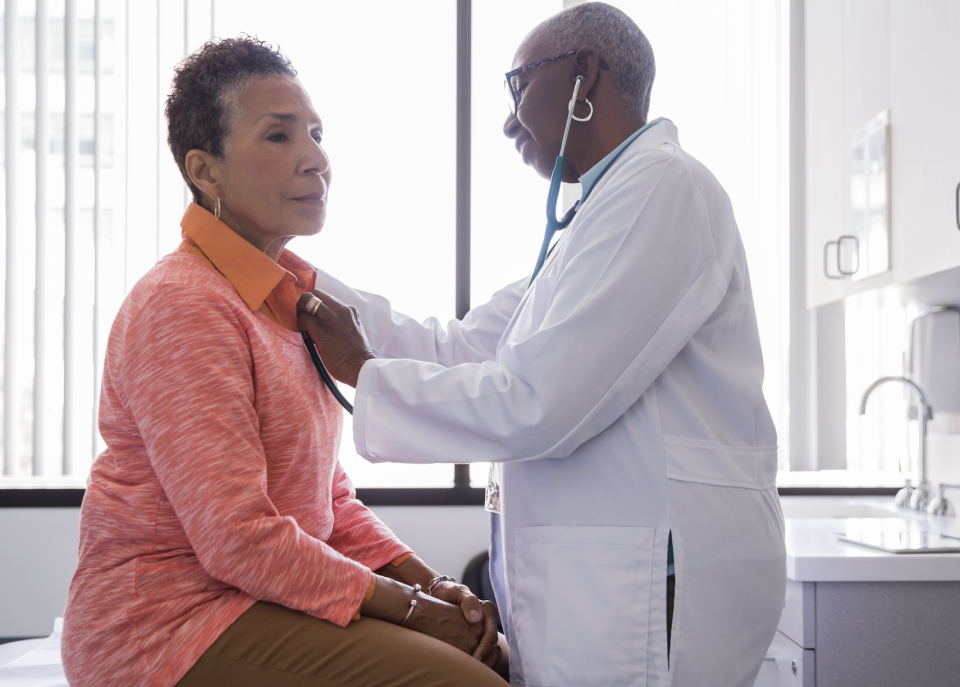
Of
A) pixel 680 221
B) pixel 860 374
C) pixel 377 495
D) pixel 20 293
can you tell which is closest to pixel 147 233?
pixel 20 293

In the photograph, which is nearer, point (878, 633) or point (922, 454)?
point (878, 633)

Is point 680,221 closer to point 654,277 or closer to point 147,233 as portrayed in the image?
point 654,277

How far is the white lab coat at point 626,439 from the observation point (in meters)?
1.06

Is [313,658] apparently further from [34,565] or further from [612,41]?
[34,565]

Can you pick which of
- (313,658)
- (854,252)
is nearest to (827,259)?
(854,252)

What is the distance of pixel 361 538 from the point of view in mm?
1374

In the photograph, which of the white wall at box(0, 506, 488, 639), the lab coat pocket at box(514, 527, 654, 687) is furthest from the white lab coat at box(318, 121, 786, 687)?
the white wall at box(0, 506, 488, 639)

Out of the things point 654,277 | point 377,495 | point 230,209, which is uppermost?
point 230,209

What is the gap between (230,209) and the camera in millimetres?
1214

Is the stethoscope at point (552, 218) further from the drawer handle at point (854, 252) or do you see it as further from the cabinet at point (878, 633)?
the drawer handle at point (854, 252)

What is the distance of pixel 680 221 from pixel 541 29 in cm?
48

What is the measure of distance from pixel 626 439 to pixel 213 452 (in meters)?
0.55

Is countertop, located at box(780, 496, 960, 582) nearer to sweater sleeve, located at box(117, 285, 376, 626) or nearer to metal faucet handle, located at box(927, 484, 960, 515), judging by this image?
metal faucet handle, located at box(927, 484, 960, 515)

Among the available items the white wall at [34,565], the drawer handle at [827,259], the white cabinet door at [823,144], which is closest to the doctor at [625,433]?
the drawer handle at [827,259]
